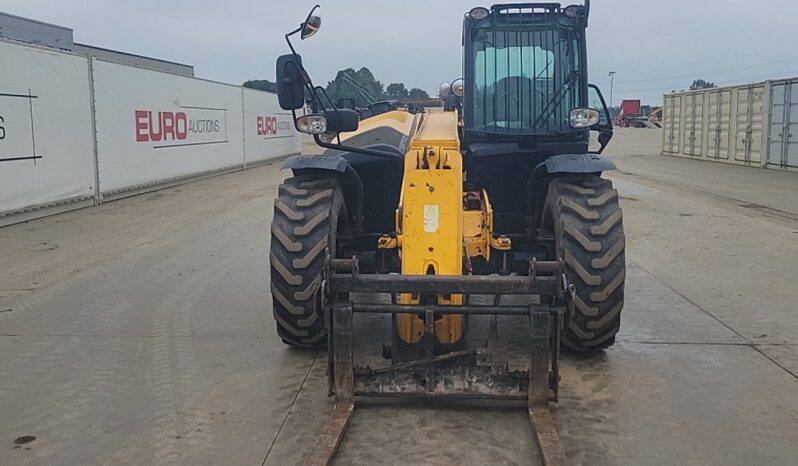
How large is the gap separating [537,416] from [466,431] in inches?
15.4

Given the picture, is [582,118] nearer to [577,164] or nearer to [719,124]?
[577,164]

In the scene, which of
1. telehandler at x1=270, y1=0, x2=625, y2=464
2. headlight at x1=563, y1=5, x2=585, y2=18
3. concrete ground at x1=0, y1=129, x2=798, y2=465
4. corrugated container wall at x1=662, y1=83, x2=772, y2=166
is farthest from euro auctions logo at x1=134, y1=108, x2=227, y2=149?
corrugated container wall at x1=662, y1=83, x2=772, y2=166

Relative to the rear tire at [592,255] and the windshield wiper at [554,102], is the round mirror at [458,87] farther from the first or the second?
the rear tire at [592,255]

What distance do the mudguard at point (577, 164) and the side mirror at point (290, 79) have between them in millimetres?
1777

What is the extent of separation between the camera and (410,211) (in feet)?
15.0

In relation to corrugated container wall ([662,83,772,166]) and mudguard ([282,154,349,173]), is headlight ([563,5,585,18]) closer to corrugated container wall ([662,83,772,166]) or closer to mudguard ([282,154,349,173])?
mudguard ([282,154,349,173])

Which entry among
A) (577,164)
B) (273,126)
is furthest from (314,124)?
(273,126)

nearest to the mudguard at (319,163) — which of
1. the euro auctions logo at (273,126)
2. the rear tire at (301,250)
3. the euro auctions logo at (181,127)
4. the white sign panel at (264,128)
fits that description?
the rear tire at (301,250)

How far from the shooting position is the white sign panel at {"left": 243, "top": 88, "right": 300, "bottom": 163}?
2558 cm

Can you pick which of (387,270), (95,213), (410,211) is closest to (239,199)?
(95,213)

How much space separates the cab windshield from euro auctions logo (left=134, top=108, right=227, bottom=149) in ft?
39.2

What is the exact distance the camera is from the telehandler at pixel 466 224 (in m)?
4.18

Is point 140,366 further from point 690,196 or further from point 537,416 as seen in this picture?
point 690,196

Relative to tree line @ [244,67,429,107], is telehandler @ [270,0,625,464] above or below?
below
